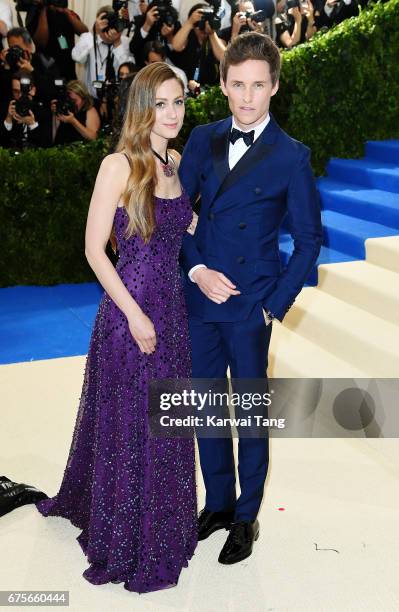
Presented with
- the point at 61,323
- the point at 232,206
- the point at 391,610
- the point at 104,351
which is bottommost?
the point at 61,323

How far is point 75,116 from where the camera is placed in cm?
831

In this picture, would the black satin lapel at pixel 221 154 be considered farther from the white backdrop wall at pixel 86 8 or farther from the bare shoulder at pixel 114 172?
the white backdrop wall at pixel 86 8

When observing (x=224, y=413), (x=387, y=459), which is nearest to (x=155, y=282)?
(x=224, y=413)

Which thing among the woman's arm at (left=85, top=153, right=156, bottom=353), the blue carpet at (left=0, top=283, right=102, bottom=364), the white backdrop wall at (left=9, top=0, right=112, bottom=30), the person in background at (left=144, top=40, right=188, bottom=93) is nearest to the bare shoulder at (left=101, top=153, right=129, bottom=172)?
the woman's arm at (left=85, top=153, right=156, bottom=353)

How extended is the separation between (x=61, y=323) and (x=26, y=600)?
3.92 meters

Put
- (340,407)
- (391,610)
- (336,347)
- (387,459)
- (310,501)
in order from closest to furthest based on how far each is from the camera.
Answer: (391,610), (310,501), (387,459), (340,407), (336,347)

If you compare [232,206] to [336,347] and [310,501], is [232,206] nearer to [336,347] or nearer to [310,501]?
[310,501]

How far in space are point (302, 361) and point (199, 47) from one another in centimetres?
423

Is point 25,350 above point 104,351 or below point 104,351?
below

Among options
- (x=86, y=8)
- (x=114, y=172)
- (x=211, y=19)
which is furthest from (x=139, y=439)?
(x=86, y=8)

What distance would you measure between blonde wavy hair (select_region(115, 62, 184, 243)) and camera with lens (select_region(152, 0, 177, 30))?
558 cm

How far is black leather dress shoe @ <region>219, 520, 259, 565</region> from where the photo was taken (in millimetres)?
3758

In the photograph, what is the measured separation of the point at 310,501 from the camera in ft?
14.1

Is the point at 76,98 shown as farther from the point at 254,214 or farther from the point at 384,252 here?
the point at 254,214
